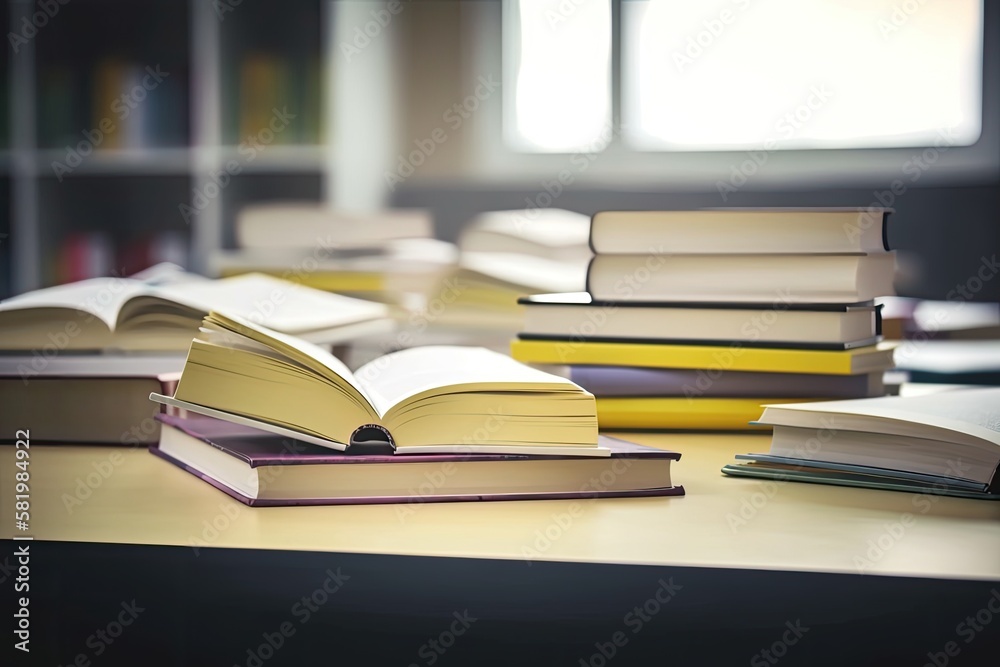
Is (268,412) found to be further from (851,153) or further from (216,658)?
(851,153)

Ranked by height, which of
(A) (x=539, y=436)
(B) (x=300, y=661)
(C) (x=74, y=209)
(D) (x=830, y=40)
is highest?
(D) (x=830, y=40)

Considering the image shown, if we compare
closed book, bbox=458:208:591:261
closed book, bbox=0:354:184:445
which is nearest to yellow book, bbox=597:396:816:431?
closed book, bbox=0:354:184:445

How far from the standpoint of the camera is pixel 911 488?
738mm

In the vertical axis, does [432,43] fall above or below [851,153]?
above

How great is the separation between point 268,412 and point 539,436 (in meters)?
0.18

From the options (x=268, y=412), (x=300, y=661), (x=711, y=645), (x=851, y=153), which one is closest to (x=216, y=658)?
(x=300, y=661)

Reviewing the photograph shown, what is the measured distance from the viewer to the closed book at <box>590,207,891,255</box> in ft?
3.12

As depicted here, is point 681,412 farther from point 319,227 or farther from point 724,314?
point 319,227

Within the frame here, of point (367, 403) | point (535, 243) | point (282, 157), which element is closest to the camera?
point (367, 403)

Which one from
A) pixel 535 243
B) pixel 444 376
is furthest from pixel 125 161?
pixel 444 376

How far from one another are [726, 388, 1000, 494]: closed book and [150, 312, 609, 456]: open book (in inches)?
6.5

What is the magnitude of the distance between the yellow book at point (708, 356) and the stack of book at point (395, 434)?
26 centimetres

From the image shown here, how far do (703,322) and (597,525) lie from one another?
39 centimetres

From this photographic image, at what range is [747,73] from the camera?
3336 mm
